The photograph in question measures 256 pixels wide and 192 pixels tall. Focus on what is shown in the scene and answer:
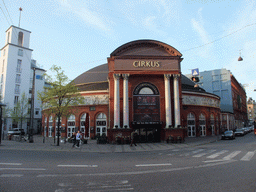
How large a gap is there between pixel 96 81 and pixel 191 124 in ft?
67.0

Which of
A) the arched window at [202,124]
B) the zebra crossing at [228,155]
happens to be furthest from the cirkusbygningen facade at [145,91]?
the zebra crossing at [228,155]

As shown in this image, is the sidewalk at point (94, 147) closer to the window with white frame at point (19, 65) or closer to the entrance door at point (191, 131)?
the entrance door at point (191, 131)

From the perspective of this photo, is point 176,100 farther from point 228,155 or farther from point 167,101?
point 228,155

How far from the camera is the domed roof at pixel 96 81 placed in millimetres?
36700

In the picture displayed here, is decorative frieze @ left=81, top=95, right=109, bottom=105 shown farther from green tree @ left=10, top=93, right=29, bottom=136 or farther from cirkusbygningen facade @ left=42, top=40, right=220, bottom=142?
green tree @ left=10, top=93, right=29, bottom=136

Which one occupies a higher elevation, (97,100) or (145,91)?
(145,91)

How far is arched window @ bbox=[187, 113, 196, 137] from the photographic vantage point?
35.0 meters

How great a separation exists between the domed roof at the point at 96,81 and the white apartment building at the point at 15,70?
1663 centimetres

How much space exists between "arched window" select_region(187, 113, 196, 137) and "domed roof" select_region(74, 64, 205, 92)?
518cm

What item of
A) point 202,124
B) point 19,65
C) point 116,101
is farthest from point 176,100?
point 19,65

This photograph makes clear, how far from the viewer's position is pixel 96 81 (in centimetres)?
4028

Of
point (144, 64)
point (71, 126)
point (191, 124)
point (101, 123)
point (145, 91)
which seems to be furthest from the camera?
point (191, 124)

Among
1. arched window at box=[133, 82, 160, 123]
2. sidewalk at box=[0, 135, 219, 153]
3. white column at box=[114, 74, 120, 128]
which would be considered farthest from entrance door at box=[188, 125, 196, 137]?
white column at box=[114, 74, 120, 128]

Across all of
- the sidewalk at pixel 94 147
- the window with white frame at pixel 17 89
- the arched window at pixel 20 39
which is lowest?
the sidewalk at pixel 94 147
